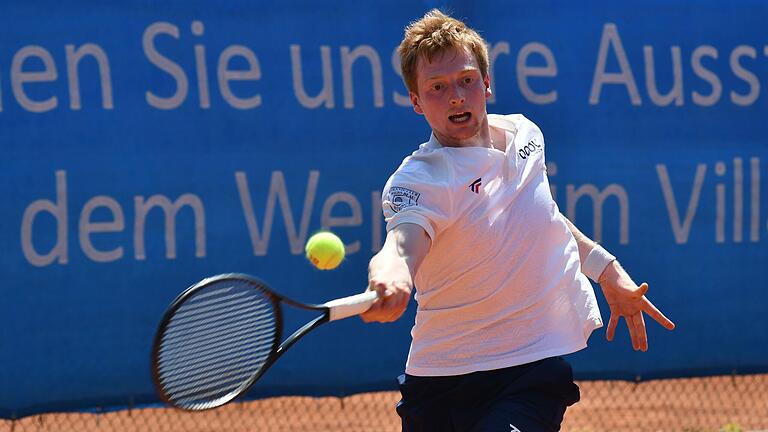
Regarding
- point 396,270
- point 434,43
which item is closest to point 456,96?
point 434,43

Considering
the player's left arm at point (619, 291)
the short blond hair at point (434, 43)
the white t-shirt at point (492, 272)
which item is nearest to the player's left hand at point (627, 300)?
the player's left arm at point (619, 291)

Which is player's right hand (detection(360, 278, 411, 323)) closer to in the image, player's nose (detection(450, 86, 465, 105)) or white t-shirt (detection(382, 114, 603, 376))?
white t-shirt (detection(382, 114, 603, 376))

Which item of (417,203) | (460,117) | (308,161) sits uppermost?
(460,117)

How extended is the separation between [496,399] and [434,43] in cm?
89

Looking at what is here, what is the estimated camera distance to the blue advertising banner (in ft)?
15.1

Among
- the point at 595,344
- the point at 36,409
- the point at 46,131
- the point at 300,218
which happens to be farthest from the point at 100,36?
the point at 595,344

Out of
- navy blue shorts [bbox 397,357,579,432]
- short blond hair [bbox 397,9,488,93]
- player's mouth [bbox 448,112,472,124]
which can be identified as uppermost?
short blond hair [bbox 397,9,488,93]

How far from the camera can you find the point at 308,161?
192 inches

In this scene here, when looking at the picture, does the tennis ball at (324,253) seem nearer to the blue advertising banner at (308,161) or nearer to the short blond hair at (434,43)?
the short blond hair at (434,43)

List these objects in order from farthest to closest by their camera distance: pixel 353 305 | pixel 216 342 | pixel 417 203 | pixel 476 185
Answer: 1. pixel 476 185
2. pixel 417 203
3. pixel 216 342
4. pixel 353 305

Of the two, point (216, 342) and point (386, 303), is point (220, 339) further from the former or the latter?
point (386, 303)

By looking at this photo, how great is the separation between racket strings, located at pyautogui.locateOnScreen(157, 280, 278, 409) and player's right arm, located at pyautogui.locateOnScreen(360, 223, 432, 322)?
0.28 m

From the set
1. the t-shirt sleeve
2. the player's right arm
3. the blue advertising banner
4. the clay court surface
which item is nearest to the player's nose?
the t-shirt sleeve

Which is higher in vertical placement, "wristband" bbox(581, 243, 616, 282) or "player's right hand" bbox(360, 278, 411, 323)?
"player's right hand" bbox(360, 278, 411, 323)
